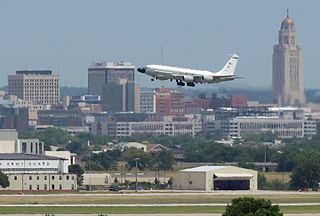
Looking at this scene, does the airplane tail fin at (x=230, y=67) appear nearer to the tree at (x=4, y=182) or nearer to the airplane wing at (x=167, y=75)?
the airplane wing at (x=167, y=75)

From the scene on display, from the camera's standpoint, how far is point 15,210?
145m

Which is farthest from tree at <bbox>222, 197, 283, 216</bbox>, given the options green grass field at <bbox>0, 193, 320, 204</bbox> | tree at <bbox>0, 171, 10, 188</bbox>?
tree at <bbox>0, 171, 10, 188</bbox>

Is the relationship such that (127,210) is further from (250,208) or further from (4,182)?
(4,182)

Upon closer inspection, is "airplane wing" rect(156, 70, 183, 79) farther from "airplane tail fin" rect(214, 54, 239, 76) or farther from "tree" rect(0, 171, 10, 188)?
"tree" rect(0, 171, 10, 188)

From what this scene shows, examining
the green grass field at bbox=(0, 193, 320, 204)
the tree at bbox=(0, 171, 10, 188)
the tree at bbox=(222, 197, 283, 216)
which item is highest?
the tree at bbox=(222, 197, 283, 216)

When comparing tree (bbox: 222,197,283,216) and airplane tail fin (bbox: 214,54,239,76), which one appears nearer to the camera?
tree (bbox: 222,197,283,216)

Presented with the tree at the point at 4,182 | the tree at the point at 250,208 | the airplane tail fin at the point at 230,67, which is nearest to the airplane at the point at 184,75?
the airplane tail fin at the point at 230,67

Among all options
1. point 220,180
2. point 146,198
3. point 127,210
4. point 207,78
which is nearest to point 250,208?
point 127,210

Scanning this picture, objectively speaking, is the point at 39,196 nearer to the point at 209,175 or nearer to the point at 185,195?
the point at 185,195

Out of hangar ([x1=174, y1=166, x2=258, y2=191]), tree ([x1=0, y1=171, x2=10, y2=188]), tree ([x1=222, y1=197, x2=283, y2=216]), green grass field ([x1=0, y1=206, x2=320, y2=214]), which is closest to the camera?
tree ([x1=222, y1=197, x2=283, y2=216])

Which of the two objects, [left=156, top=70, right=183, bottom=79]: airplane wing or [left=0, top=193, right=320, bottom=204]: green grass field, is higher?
[left=156, top=70, right=183, bottom=79]: airplane wing

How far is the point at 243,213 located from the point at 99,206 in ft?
107

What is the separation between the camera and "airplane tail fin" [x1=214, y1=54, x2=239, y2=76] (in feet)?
580

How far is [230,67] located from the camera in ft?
598
